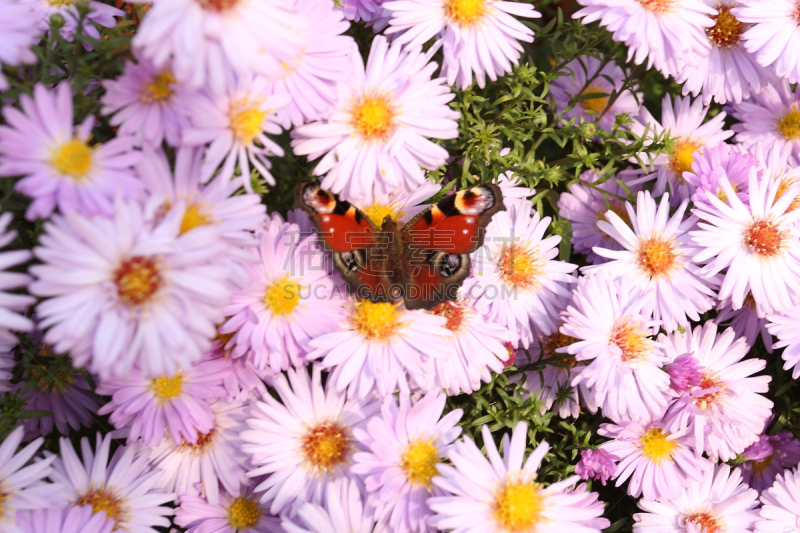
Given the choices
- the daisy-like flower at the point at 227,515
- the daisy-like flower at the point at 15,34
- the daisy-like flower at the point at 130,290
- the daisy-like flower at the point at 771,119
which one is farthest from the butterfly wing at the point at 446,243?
the daisy-like flower at the point at 771,119

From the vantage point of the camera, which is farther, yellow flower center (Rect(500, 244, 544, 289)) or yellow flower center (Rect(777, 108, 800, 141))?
yellow flower center (Rect(777, 108, 800, 141))

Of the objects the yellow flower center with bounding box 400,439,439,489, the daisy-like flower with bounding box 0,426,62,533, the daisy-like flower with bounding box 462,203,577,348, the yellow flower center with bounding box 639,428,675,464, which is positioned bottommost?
the daisy-like flower with bounding box 0,426,62,533

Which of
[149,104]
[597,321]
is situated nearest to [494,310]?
[597,321]

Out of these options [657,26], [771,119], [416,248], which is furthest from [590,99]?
[416,248]

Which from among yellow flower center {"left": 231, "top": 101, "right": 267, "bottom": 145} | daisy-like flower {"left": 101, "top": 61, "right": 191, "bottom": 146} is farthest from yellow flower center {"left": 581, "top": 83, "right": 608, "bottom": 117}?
daisy-like flower {"left": 101, "top": 61, "right": 191, "bottom": 146}

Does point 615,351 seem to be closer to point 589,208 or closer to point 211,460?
point 589,208

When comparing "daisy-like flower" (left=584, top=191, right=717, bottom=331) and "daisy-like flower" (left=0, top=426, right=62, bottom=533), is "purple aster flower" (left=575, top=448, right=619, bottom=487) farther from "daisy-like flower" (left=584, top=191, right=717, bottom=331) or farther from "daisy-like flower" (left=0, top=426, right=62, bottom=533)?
"daisy-like flower" (left=0, top=426, right=62, bottom=533)
